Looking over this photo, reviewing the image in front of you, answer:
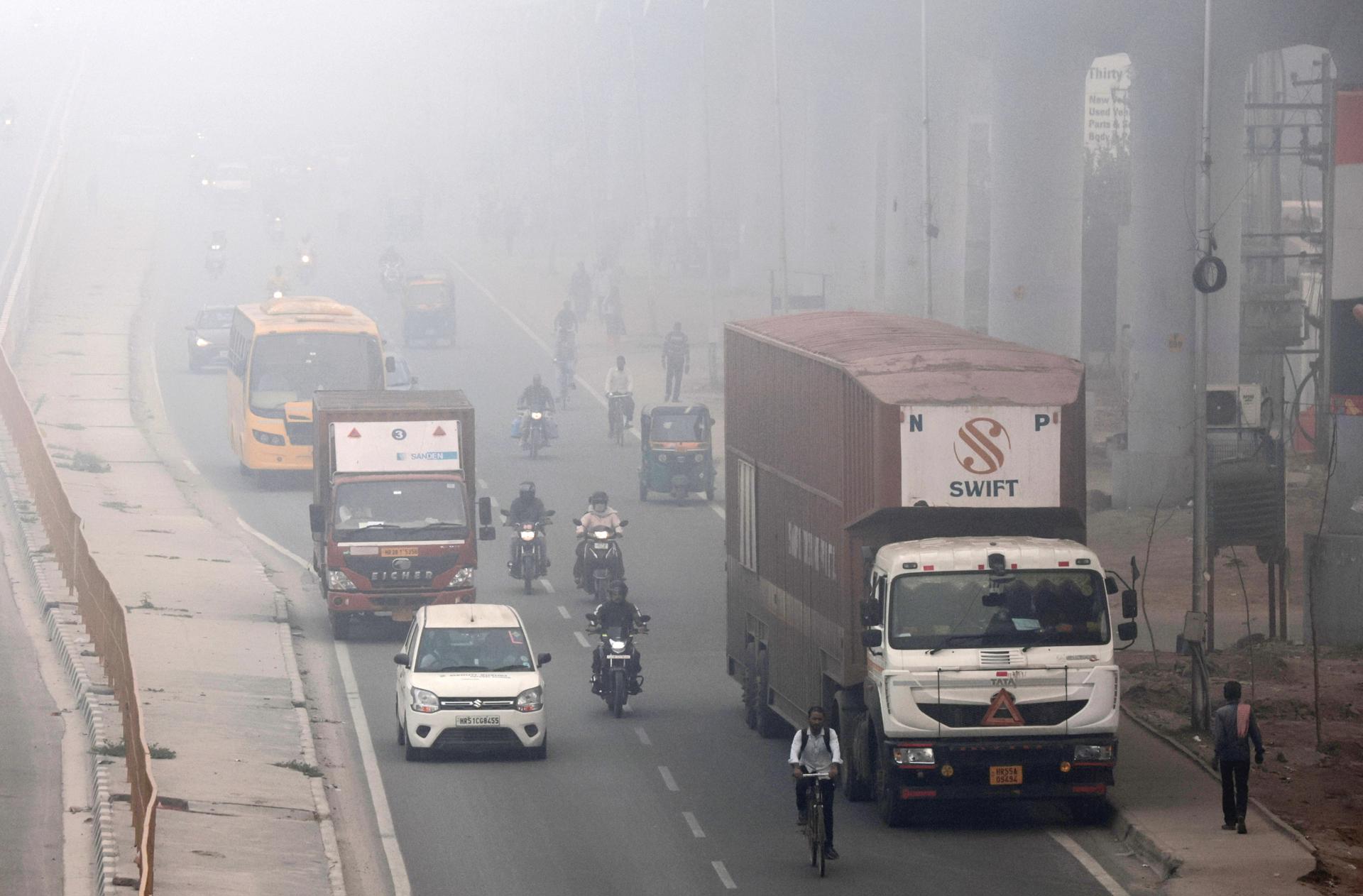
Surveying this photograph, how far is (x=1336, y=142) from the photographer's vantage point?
30656 mm

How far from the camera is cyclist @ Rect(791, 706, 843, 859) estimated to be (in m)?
19.1

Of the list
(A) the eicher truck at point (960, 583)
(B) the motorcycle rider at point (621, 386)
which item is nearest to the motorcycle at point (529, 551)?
(A) the eicher truck at point (960, 583)

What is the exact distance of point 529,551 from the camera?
35.3 m

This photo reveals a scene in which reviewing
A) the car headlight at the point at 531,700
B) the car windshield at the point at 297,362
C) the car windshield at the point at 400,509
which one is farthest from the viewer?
the car windshield at the point at 297,362

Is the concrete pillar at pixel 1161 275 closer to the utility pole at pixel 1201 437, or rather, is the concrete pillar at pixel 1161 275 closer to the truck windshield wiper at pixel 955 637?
the utility pole at pixel 1201 437

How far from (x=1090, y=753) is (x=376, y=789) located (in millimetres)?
7400

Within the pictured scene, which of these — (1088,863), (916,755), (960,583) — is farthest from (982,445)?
(1088,863)

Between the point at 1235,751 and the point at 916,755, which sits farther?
the point at 916,755

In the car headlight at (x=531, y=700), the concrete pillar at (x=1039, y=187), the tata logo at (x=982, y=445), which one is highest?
the concrete pillar at (x=1039, y=187)

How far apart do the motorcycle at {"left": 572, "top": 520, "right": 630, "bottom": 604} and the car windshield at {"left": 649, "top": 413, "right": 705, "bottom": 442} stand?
908 cm

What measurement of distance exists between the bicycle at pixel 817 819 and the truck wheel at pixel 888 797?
4.35ft

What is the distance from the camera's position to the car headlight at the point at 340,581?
103ft

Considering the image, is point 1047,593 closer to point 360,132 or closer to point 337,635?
point 337,635

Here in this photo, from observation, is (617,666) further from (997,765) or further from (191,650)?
(997,765)
